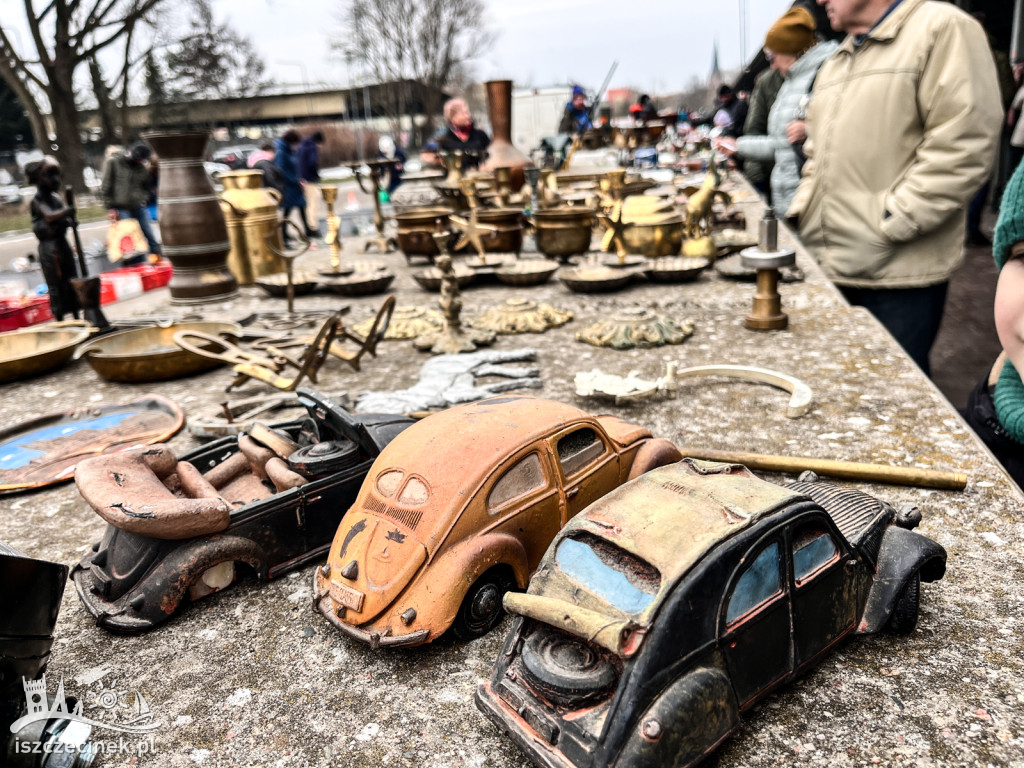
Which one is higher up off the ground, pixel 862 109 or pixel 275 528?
pixel 862 109

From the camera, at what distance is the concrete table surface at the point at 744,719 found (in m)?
1.77

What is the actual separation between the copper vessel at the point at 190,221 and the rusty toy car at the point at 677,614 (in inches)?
252

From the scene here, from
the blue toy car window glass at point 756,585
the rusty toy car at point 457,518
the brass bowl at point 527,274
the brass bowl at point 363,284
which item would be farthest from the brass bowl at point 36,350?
the blue toy car window glass at point 756,585

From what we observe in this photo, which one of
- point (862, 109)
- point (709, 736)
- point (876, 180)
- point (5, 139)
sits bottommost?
point (709, 736)

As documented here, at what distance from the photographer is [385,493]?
2238mm

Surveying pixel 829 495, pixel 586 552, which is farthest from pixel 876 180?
pixel 586 552

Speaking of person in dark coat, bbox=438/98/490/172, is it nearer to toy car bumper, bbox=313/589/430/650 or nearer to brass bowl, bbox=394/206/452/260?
brass bowl, bbox=394/206/452/260

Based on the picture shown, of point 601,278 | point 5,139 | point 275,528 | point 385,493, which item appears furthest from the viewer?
point 5,139

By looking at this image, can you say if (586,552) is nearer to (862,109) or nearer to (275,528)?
(275,528)

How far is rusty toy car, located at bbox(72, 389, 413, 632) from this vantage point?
7.70ft

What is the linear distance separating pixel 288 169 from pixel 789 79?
754 cm

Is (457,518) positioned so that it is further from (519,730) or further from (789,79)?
(789,79)

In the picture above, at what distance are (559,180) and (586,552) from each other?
966 cm

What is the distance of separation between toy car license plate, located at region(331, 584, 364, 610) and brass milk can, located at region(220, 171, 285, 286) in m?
6.43
